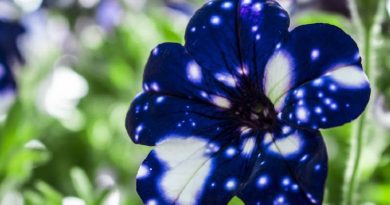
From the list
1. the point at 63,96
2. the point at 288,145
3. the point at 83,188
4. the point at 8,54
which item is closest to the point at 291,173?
the point at 288,145

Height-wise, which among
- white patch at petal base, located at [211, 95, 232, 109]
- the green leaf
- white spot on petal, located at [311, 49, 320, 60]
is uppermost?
white spot on petal, located at [311, 49, 320, 60]

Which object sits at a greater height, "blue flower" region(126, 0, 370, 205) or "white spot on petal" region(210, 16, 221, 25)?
"white spot on petal" region(210, 16, 221, 25)

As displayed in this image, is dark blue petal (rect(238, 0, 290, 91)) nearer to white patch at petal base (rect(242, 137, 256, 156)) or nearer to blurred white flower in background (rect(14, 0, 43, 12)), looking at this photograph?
white patch at petal base (rect(242, 137, 256, 156))

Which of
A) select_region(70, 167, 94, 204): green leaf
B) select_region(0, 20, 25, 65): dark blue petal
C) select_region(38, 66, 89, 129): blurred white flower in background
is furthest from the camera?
select_region(0, 20, 25, 65): dark blue petal

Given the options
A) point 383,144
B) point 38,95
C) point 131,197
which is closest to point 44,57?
point 38,95

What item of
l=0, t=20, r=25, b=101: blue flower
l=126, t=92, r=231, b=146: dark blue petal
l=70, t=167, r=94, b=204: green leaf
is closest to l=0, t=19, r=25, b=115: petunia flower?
l=0, t=20, r=25, b=101: blue flower

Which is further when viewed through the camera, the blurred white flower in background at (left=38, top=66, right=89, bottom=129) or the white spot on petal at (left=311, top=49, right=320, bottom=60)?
the blurred white flower in background at (left=38, top=66, right=89, bottom=129)
